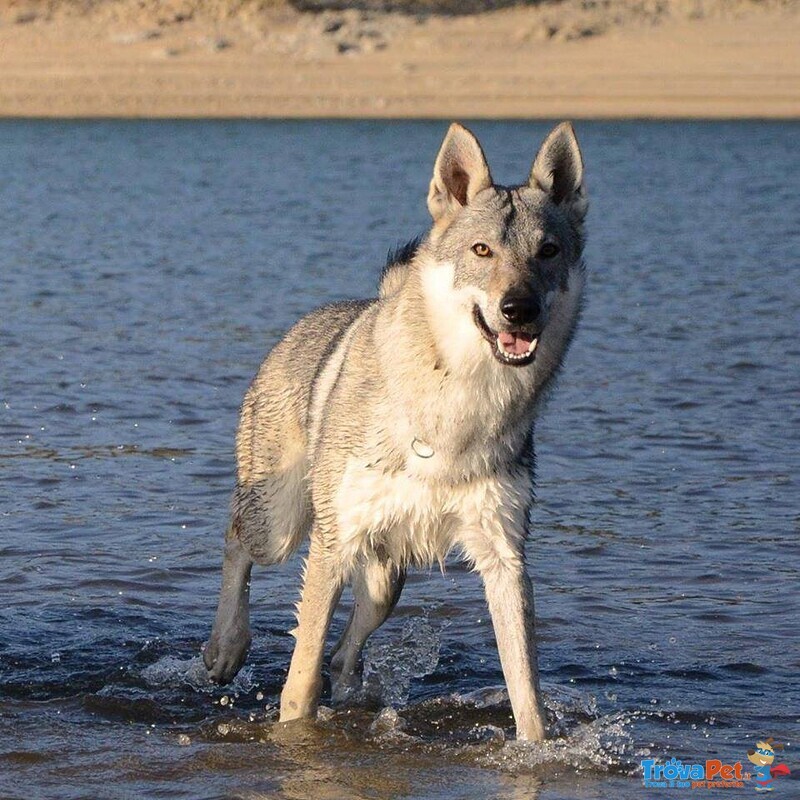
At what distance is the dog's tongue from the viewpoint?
16.4 ft

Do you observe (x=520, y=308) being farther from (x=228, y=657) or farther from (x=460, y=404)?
(x=228, y=657)

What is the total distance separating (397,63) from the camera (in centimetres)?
4722

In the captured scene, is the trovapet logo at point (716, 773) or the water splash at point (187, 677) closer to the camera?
the trovapet logo at point (716, 773)

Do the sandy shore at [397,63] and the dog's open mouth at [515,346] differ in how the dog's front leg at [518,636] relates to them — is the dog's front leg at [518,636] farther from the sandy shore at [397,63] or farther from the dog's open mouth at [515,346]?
the sandy shore at [397,63]

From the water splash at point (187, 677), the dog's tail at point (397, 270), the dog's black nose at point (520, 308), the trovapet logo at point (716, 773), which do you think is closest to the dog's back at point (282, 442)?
the dog's tail at point (397, 270)

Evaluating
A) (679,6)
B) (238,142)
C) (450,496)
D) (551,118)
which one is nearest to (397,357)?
(450,496)

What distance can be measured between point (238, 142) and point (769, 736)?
30844 millimetres

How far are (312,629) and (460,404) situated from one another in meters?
0.96

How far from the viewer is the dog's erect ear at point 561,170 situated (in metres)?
5.43

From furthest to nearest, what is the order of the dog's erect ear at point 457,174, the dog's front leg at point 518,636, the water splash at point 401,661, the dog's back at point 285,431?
the water splash at point 401,661 < the dog's back at point 285,431 < the dog's erect ear at point 457,174 < the dog's front leg at point 518,636

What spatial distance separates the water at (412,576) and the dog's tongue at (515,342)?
1396mm

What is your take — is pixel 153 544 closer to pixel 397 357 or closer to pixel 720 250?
pixel 397 357

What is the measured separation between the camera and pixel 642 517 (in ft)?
26.5

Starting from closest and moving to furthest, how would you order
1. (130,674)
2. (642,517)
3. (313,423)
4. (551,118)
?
(313,423) → (130,674) → (642,517) → (551,118)
